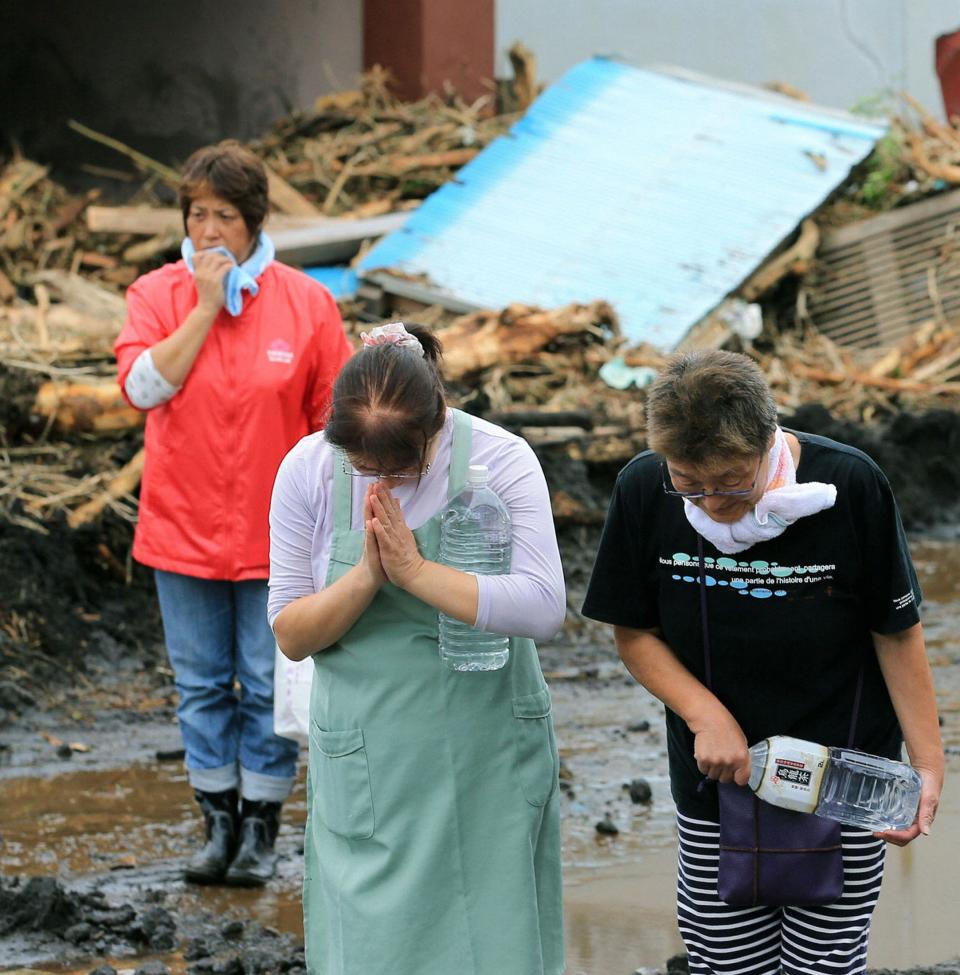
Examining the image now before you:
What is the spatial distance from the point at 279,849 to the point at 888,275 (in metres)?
10.0

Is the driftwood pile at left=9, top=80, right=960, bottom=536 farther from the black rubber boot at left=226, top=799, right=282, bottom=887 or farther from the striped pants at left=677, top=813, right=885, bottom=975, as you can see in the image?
the striped pants at left=677, top=813, right=885, bottom=975

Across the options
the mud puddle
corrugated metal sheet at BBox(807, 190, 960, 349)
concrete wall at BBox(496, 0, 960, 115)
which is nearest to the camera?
the mud puddle

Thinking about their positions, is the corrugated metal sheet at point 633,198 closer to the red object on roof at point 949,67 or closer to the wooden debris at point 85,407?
the red object on roof at point 949,67

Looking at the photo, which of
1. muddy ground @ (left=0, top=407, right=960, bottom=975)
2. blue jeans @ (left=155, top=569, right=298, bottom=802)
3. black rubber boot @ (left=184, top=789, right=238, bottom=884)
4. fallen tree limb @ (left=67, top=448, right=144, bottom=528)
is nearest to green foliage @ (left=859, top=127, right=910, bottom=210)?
muddy ground @ (left=0, top=407, right=960, bottom=975)

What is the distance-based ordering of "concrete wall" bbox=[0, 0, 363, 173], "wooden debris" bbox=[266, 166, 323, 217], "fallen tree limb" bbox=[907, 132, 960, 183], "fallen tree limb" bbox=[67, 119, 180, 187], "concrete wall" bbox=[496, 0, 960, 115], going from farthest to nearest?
1. "concrete wall" bbox=[496, 0, 960, 115]
2. "concrete wall" bbox=[0, 0, 363, 173]
3. "fallen tree limb" bbox=[907, 132, 960, 183]
4. "fallen tree limb" bbox=[67, 119, 180, 187]
5. "wooden debris" bbox=[266, 166, 323, 217]

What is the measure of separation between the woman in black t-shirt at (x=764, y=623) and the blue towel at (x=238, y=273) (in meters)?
Answer: 2.11

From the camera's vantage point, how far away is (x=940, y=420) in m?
12.1

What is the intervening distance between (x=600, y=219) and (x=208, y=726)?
896cm

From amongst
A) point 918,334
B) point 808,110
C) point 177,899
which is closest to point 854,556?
point 177,899

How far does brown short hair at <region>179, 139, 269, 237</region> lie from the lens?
503 cm

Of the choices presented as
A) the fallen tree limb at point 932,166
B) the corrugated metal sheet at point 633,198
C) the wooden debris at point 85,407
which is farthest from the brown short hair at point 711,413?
the fallen tree limb at point 932,166

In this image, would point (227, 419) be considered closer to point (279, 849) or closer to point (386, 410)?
point (279, 849)

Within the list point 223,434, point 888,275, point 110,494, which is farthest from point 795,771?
point 888,275

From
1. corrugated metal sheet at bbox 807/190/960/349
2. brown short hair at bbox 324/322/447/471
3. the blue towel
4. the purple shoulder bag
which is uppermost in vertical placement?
brown short hair at bbox 324/322/447/471
